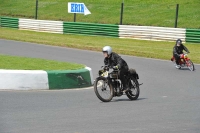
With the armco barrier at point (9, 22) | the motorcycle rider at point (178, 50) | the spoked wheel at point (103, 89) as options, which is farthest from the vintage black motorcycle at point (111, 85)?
the armco barrier at point (9, 22)

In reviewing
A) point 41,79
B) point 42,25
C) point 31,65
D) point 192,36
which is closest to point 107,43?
point 192,36

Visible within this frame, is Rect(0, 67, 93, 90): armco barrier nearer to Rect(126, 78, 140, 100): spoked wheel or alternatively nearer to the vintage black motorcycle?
the vintage black motorcycle

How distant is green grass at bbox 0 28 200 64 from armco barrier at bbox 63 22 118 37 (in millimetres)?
547

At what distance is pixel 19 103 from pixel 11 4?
3973cm

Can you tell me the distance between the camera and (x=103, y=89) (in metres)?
12.5

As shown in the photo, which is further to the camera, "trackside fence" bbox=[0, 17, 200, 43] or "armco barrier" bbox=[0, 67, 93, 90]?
"trackside fence" bbox=[0, 17, 200, 43]

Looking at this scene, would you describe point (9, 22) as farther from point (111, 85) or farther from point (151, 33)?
point (111, 85)

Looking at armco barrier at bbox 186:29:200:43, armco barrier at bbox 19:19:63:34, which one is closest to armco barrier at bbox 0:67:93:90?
armco barrier at bbox 186:29:200:43

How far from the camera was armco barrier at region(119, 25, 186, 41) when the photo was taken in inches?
1230

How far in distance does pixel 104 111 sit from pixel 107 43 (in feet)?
67.1

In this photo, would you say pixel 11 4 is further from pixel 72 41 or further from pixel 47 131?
pixel 47 131

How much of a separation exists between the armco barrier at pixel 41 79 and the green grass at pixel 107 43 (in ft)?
36.5

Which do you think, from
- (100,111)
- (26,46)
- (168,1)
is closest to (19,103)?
(100,111)

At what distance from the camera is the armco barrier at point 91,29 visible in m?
34.1
